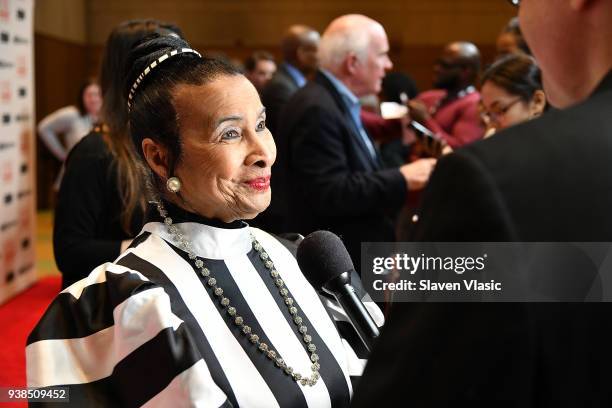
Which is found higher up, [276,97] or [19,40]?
[276,97]

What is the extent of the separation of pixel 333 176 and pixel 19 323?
2352 millimetres

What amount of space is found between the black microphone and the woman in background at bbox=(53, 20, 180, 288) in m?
1.00

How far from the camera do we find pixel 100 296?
51.8 inches

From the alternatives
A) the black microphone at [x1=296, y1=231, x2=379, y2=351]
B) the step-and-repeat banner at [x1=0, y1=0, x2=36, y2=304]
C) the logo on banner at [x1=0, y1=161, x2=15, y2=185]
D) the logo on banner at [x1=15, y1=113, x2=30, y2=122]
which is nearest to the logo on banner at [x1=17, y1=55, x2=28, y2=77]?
the step-and-repeat banner at [x1=0, y1=0, x2=36, y2=304]

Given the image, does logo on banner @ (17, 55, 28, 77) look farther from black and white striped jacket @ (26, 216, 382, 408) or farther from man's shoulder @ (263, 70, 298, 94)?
black and white striped jacket @ (26, 216, 382, 408)

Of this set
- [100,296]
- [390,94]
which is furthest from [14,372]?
[390,94]

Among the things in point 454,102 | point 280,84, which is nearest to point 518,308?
point 454,102

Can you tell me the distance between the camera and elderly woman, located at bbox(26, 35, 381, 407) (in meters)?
1.24

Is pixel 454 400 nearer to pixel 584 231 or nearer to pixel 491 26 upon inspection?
pixel 584 231

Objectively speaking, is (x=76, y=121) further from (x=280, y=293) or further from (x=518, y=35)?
(x=280, y=293)

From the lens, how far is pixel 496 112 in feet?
9.05

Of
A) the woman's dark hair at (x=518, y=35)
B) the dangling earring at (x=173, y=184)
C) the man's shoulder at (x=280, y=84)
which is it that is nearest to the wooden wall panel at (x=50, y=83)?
the man's shoulder at (x=280, y=84)

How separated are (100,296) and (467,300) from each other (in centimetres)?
83

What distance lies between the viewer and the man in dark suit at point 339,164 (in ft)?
9.57
